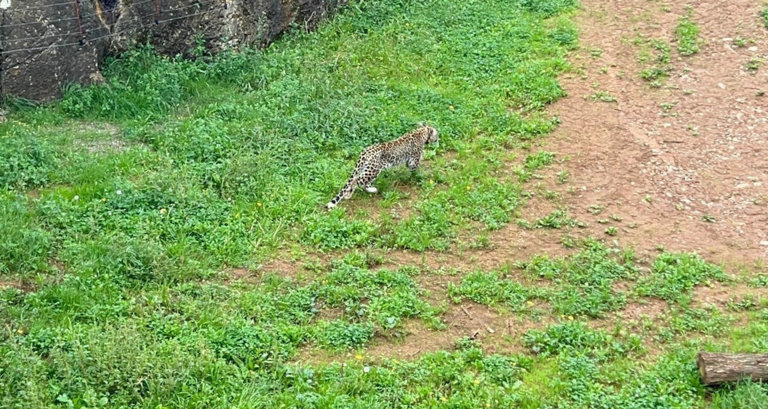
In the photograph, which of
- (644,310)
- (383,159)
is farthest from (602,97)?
(644,310)

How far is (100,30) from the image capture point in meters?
12.6

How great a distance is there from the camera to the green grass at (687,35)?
47.8 feet

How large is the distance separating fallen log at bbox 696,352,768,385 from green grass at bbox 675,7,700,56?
8114 millimetres

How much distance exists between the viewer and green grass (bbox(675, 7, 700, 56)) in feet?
47.8

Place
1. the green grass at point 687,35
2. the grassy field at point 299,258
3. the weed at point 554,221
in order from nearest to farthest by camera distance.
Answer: the grassy field at point 299,258 → the weed at point 554,221 → the green grass at point 687,35

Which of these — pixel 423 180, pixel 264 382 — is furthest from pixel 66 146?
pixel 264 382

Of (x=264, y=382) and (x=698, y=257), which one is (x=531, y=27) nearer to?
(x=698, y=257)

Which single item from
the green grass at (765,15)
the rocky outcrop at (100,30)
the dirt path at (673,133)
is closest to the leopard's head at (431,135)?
the dirt path at (673,133)

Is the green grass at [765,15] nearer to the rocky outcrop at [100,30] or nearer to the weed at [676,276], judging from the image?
the weed at [676,276]

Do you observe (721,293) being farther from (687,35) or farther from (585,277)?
(687,35)

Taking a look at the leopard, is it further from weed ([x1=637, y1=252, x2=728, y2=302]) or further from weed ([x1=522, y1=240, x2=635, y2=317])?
weed ([x1=637, y1=252, x2=728, y2=302])

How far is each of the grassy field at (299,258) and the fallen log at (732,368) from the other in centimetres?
13

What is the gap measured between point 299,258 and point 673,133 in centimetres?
613

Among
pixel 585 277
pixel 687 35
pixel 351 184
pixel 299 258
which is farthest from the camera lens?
pixel 687 35
